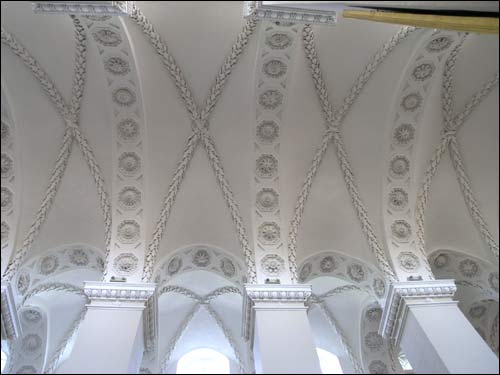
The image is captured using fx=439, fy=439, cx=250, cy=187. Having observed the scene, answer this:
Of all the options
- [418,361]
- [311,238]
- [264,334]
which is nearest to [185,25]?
[311,238]

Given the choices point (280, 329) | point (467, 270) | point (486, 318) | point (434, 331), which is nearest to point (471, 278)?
point (467, 270)

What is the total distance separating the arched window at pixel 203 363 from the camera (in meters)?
11.4

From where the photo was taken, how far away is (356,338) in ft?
38.6

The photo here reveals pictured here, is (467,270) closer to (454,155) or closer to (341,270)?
(454,155)

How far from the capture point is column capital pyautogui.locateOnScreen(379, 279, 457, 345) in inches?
329

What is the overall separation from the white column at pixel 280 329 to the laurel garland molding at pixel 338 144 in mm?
698

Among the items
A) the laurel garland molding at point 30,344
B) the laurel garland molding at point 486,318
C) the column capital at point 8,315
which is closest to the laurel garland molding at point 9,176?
the column capital at point 8,315

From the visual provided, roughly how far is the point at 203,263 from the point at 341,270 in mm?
3218

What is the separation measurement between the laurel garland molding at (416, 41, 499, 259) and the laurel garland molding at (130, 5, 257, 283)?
408cm

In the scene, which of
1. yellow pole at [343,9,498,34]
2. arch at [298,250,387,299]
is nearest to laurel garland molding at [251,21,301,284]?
arch at [298,250,387,299]

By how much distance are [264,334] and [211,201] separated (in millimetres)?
3387

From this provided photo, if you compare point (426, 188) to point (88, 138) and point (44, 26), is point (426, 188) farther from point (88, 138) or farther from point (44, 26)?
point (44, 26)

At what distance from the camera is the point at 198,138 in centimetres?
995

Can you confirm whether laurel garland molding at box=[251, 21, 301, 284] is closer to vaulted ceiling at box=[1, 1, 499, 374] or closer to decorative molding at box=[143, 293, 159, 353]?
vaulted ceiling at box=[1, 1, 499, 374]
